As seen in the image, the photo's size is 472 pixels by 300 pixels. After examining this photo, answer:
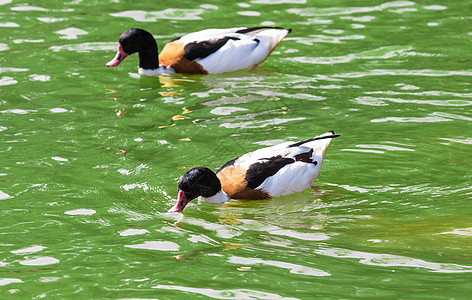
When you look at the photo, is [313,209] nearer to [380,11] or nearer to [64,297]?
[64,297]

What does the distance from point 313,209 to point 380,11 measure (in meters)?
8.00

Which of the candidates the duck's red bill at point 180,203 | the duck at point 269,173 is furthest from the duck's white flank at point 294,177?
the duck's red bill at point 180,203

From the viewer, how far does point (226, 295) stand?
20.2 feet

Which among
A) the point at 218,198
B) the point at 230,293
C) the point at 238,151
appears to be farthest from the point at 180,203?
the point at 230,293

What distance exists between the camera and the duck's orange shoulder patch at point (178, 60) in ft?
42.8

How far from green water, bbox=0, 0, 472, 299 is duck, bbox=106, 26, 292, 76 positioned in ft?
0.68

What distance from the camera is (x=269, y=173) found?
8547mm

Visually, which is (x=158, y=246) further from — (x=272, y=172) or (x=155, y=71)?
(x=155, y=71)

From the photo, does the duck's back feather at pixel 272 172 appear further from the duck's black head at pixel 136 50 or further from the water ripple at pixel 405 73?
the duck's black head at pixel 136 50

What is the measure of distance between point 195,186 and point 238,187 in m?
0.63

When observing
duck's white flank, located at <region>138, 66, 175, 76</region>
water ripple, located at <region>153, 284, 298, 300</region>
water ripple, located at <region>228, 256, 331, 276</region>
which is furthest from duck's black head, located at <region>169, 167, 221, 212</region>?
duck's white flank, located at <region>138, 66, 175, 76</region>

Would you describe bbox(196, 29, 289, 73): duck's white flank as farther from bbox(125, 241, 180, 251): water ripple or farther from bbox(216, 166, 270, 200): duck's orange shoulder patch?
bbox(125, 241, 180, 251): water ripple

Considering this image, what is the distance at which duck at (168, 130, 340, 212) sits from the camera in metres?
8.50

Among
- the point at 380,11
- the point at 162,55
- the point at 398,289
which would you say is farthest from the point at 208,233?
the point at 380,11
